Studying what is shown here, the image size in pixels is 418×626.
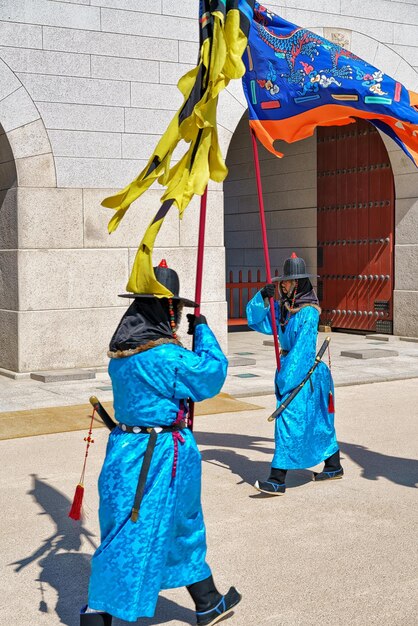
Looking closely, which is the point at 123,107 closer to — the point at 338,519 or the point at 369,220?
the point at 369,220

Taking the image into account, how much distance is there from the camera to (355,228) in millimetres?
14844

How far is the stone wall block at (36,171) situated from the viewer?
10078 millimetres

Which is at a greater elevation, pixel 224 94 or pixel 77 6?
pixel 77 6

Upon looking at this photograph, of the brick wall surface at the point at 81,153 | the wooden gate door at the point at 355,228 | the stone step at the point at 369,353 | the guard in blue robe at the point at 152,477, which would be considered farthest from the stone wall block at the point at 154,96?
the guard in blue robe at the point at 152,477

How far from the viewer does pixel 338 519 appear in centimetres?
507

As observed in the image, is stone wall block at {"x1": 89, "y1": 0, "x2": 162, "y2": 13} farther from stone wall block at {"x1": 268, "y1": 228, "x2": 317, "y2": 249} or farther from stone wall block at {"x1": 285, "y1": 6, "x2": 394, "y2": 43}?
stone wall block at {"x1": 268, "y1": 228, "x2": 317, "y2": 249}

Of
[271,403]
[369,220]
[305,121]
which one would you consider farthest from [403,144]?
[369,220]

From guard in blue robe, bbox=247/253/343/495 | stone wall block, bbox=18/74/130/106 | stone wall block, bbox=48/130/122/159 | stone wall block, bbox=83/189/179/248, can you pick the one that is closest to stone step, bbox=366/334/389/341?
stone wall block, bbox=83/189/179/248

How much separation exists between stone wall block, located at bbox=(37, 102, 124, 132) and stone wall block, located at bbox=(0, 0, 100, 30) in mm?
934

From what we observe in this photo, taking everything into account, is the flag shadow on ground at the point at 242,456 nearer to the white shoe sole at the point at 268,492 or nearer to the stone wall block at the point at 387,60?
the white shoe sole at the point at 268,492

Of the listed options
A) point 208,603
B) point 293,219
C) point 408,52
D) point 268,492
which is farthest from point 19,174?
point 208,603

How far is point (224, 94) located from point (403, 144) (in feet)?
17.6

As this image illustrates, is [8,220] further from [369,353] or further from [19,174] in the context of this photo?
[369,353]

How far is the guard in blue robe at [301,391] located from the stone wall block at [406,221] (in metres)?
7.95
